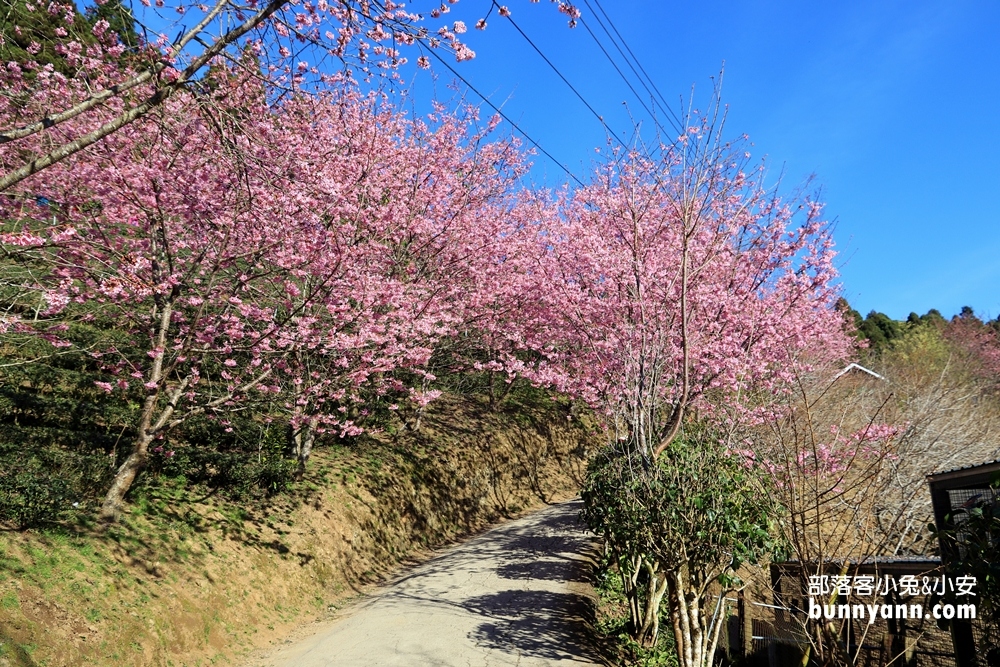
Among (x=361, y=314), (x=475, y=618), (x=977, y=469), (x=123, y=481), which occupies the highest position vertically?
(x=361, y=314)

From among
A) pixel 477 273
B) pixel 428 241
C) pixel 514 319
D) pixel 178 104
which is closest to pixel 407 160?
pixel 428 241

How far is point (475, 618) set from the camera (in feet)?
26.6

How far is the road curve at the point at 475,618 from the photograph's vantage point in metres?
6.92

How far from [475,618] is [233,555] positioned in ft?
13.0

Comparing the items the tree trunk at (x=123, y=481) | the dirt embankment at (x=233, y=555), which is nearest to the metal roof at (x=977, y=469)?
the dirt embankment at (x=233, y=555)

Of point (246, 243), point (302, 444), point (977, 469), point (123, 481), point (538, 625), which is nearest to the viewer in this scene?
point (977, 469)

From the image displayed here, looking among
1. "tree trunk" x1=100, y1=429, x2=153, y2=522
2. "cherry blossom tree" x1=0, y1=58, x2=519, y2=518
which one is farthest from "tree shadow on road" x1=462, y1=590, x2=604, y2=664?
"tree trunk" x1=100, y1=429, x2=153, y2=522

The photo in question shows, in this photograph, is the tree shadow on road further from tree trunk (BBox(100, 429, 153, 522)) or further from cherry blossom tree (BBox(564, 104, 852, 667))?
tree trunk (BBox(100, 429, 153, 522))

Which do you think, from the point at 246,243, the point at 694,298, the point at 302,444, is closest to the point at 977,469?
the point at 694,298

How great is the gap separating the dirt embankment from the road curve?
94cm

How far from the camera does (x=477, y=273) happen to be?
14617 millimetres

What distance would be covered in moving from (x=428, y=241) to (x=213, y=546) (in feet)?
24.7

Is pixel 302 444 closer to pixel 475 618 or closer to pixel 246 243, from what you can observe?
pixel 246 243

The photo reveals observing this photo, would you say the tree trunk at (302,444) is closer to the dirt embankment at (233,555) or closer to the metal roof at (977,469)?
the dirt embankment at (233,555)
